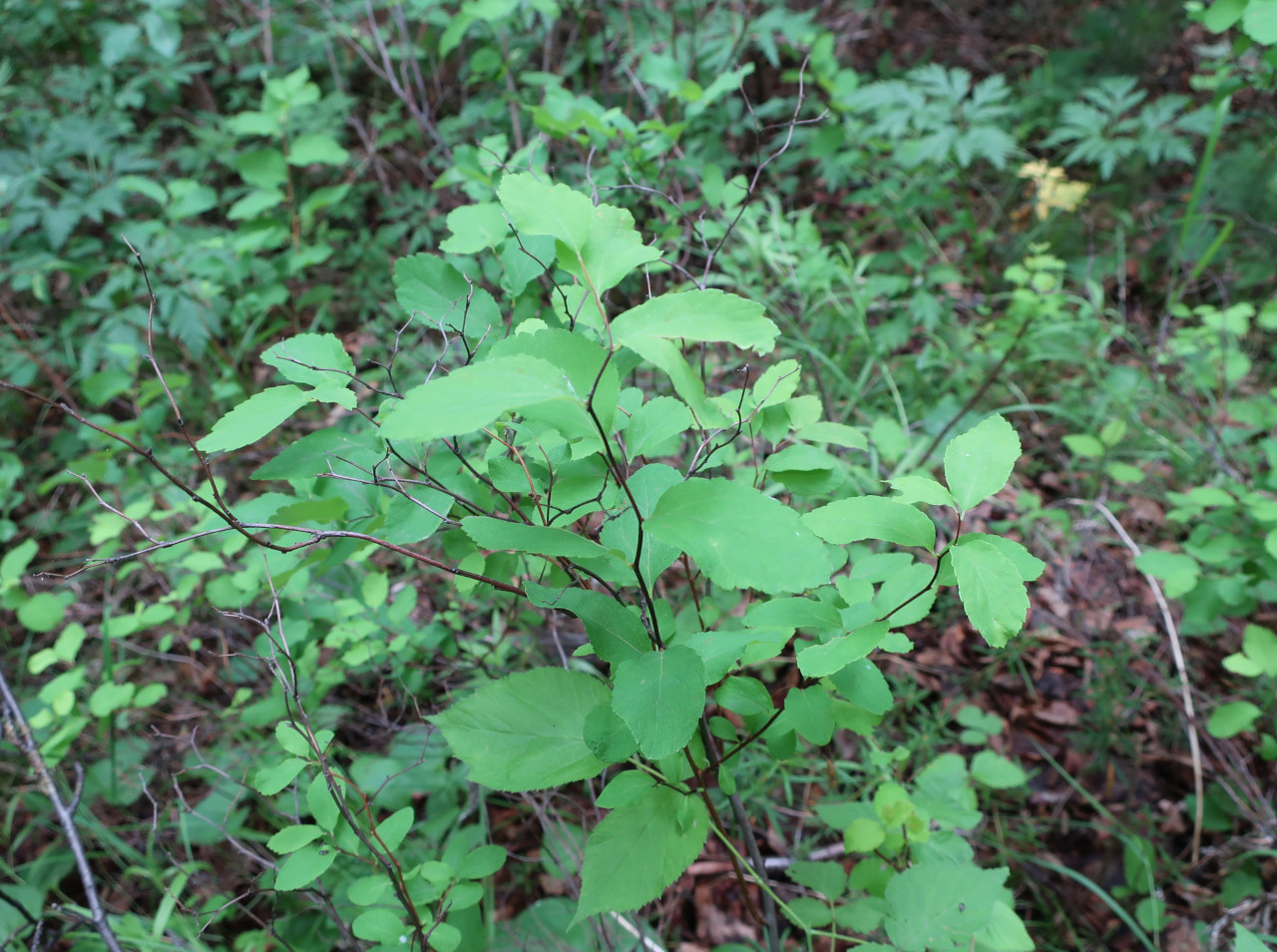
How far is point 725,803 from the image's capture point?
4.79ft

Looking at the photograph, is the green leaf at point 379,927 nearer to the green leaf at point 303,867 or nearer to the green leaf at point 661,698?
the green leaf at point 303,867

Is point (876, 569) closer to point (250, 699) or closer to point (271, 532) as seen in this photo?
point (271, 532)

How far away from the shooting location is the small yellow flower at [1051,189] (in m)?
3.01

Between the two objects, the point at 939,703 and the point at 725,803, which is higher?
the point at 725,803

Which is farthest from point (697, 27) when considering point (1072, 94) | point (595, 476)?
point (595, 476)

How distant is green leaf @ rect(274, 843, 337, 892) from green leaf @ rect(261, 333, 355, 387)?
63cm

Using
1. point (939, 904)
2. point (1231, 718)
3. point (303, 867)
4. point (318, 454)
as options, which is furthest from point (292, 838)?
point (1231, 718)

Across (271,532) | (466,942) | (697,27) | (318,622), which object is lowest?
(466,942)

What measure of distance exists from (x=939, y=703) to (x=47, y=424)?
3.61 metres

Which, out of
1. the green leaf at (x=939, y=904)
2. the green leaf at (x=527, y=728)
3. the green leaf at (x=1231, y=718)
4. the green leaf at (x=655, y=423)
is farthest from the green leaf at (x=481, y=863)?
the green leaf at (x=1231, y=718)

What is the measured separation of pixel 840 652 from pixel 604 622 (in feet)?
0.77

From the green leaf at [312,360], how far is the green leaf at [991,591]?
0.68 metres

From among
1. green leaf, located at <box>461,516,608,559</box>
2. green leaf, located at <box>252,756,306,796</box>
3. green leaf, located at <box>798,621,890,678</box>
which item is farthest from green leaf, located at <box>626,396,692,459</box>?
green leaf, located at <box>252,756,306,796</box>

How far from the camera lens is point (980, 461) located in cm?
71
